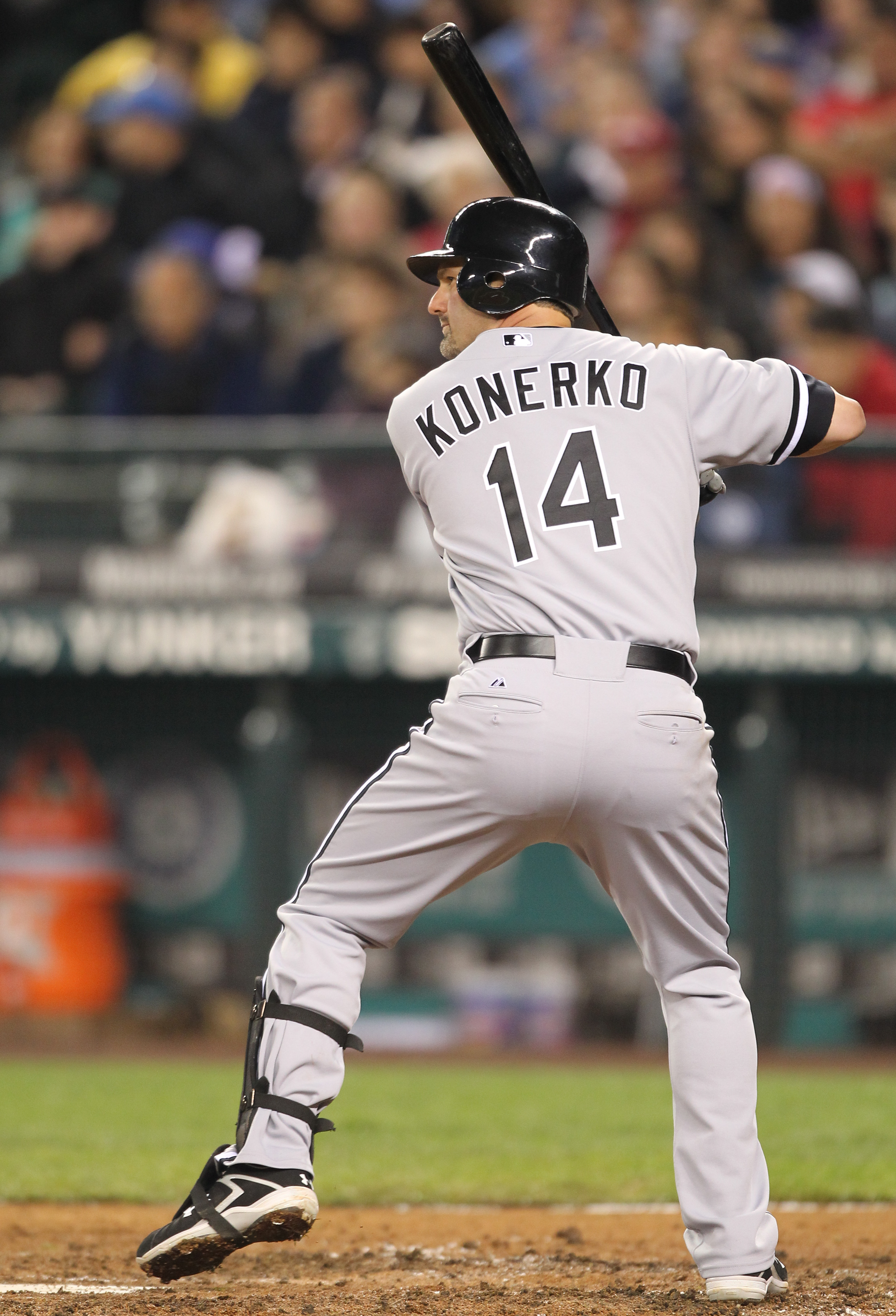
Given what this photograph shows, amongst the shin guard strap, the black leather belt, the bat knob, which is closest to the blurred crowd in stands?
the bat knob

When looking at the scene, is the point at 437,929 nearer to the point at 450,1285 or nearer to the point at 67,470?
the point at 67,470

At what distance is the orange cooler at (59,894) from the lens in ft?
26.2

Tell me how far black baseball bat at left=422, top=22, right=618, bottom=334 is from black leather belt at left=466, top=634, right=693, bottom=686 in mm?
966

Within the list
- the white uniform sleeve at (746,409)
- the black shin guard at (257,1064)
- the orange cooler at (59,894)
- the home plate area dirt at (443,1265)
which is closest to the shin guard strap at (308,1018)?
the black shin guard at (257,1064)

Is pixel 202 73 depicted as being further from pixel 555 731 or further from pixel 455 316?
pixel 555 731

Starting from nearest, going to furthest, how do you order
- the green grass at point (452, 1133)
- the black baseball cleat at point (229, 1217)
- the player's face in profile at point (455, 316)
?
the black baseball cleat at point (229, 1217), the player's face in profile at point (455, 316), the green grass at point (452, 1133)

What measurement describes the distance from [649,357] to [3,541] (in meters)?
5.40

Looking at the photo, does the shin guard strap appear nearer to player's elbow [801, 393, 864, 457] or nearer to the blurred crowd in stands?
player's elbow [801, 393, 864, 457]

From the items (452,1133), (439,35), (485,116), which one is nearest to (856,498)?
(452,1133)

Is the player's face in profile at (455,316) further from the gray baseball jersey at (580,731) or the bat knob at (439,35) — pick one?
the bat knob at (439,35)

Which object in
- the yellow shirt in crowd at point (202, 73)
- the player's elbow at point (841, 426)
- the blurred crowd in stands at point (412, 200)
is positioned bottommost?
the player's elbow at point (841, 426)

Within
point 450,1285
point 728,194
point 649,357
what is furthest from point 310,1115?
point 728,194

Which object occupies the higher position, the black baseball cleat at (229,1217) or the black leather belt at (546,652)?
the black leather belt at (546,652)

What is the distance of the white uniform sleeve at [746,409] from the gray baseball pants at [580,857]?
18.9 inches
